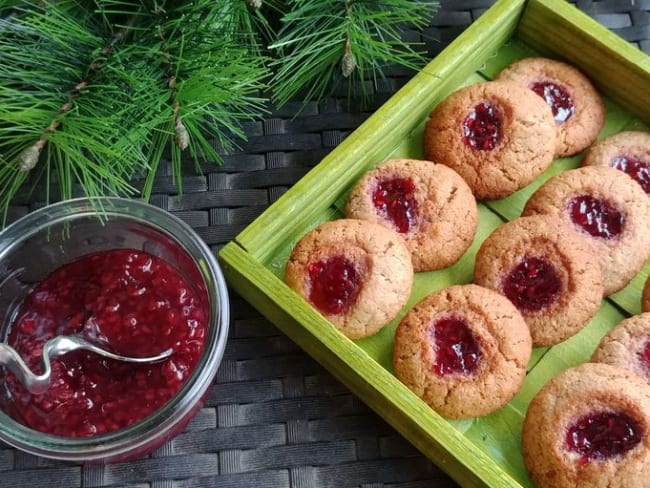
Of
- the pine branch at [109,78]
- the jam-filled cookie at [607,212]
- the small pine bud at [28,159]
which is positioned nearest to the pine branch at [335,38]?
the pine branch at [109,78]

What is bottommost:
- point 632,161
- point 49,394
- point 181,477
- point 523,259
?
point 181,477

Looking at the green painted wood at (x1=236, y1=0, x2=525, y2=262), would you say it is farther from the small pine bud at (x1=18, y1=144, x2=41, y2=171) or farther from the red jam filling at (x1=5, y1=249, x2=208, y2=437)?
the small pine bud at (x1=18, y1=144, x2=41, y2=171)

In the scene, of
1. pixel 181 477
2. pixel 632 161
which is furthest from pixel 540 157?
pixel 181 477

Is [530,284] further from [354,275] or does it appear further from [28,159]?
[28,159]

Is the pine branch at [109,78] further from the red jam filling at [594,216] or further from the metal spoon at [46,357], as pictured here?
the red jam filling at [594,216]

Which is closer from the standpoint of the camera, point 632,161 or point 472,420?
point 472,420

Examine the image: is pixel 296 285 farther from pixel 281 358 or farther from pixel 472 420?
pixel 472 420

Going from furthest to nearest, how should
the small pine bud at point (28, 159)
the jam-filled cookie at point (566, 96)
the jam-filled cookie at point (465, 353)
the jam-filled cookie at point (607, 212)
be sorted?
the jam-filled cookie at point (566, 96)
the jam-filled cookie at point (607, 212)
the jam-filled cookie at point (465, 353)
the small pine bud at point (28, 159)
